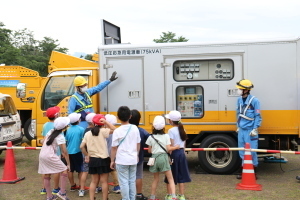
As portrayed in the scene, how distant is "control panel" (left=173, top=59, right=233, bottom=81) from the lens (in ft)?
23.0

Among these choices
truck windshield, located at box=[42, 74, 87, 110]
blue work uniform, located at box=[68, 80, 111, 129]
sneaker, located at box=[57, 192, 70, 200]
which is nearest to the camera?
sneaker, located at box=[57, 192, 70, 200]

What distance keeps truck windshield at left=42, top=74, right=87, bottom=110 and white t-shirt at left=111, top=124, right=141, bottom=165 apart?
308 cm

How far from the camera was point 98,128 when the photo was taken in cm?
523

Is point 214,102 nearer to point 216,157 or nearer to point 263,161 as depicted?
point 216,157

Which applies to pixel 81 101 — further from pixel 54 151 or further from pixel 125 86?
pixel 54 151

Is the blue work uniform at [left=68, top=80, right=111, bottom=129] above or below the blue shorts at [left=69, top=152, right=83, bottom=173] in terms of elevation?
above

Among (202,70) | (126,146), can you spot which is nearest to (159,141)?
(126,146)

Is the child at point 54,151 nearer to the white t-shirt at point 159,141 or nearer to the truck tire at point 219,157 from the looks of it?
the white t-shirt at point 159,141

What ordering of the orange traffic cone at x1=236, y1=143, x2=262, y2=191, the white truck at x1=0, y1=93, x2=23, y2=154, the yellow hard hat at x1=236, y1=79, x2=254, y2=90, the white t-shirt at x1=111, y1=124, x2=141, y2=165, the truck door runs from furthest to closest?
the white truck at x1=0, y1=93, x2=23, y2=154, the truck door, the yellow hard hat at x1=236, y1=79, x2=254, y2=90, the orange traffic cone at x1=236, y1=143, x2=262, y2=191, the white t-shirt at x1=111, y1=124, x2=141, y2=165

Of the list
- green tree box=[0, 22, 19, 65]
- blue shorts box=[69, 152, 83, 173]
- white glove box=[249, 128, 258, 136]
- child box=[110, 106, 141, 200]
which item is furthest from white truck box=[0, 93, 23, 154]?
green tree box=[0, 22, 19, 65]

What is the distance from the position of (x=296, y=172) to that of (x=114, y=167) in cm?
440

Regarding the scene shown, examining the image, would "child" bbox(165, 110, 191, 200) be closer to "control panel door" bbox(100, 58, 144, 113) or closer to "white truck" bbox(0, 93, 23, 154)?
"control panel door" bbox(100, 58, 144, 113)

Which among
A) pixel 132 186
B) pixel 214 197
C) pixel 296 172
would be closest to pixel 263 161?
pixel 296 172

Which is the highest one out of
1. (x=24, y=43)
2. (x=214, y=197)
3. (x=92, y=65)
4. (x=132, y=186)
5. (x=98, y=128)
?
(x=24, y=43)
